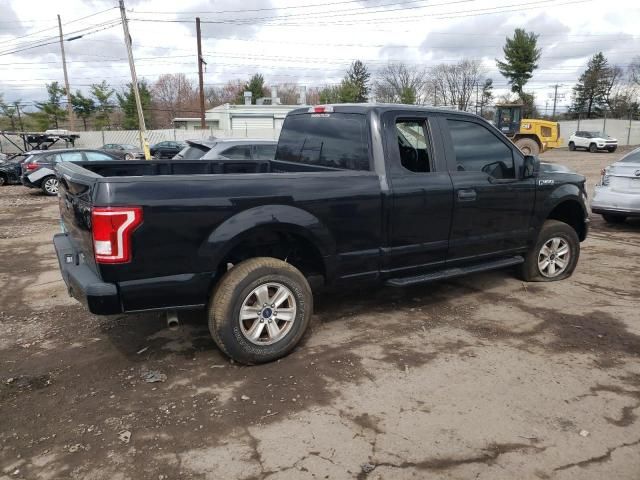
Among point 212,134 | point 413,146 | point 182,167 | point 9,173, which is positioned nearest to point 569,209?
point 413,146

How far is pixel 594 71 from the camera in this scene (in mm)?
68625


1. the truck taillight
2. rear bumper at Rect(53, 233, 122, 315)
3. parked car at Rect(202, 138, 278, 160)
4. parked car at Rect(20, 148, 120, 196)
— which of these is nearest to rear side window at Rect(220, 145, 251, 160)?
parked car at Rect(202, 138, 278, 160)

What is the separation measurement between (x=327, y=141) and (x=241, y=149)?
5.20 m

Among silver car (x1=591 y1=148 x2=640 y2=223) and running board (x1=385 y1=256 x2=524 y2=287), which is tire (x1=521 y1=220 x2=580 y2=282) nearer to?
running board (x1=385 y1=256 x2=524 y2=287)

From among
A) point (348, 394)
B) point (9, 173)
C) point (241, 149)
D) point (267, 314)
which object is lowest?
point (348, 394)

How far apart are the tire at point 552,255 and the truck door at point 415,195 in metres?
1.56

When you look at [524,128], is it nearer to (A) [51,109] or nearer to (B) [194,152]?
(B) [194,152]

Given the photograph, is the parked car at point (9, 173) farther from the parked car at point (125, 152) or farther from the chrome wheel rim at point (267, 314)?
the chrome wheel rim at point (267, 314)

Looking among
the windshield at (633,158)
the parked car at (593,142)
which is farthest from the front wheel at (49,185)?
the parked car at (593,142)

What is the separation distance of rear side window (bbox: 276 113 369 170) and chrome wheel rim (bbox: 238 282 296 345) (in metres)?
1.34

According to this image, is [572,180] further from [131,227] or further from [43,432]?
[43,432]

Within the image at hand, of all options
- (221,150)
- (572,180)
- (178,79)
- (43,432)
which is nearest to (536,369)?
(572,180)

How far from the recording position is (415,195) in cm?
438

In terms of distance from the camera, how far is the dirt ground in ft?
8.98
